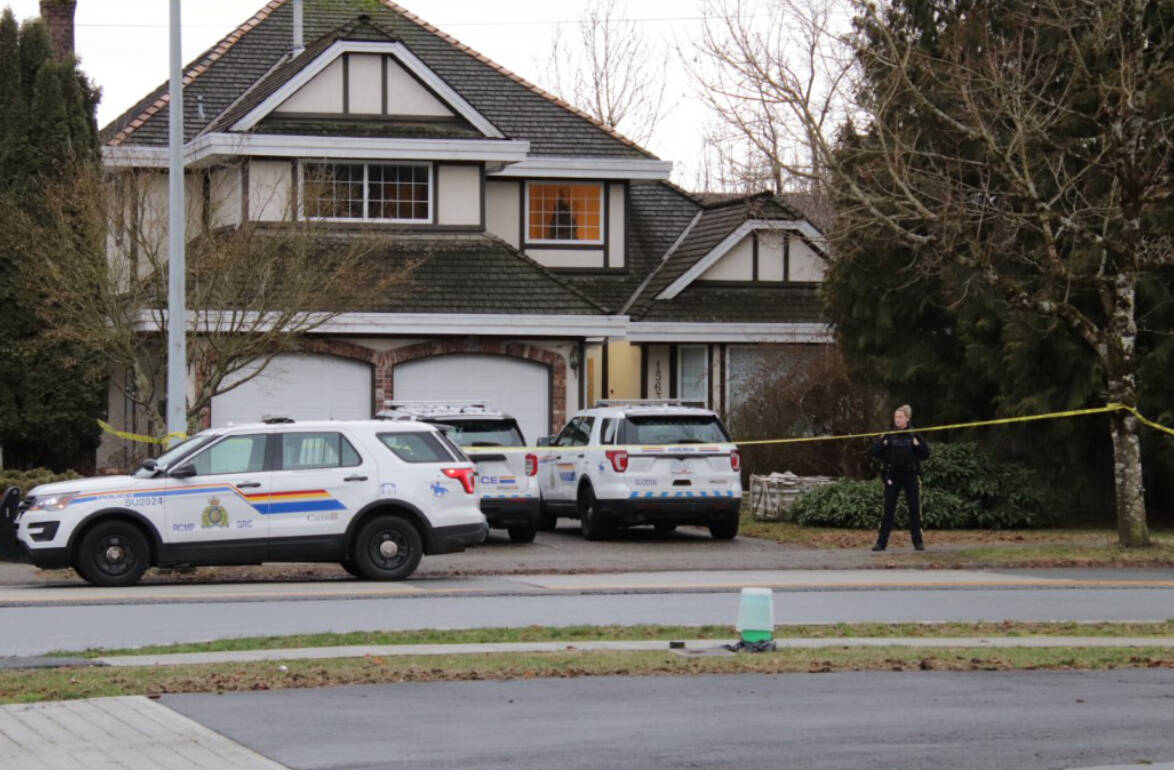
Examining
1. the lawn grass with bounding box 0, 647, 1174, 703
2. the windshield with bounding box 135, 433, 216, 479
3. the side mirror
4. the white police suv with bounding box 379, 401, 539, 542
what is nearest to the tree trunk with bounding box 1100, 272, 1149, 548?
the white police suv with bounding box 379, 401, 539, 542

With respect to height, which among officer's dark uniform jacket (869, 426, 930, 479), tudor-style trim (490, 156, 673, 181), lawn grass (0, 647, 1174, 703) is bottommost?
lawn grass (0, 647, 1174, 703)

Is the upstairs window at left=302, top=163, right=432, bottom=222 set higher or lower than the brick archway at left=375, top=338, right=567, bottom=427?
higher

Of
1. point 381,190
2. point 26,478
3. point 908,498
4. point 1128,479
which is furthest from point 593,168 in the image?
point 1128,479

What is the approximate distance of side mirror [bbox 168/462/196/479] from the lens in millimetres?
18453

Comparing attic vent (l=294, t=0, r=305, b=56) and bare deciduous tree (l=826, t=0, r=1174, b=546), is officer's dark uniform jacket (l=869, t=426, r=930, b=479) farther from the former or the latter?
attic vent (l=294, t=0, r=305, b=56)

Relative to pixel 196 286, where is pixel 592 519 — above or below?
below

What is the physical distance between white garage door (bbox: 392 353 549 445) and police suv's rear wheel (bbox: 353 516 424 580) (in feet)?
42.4

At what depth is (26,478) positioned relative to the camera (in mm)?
24469

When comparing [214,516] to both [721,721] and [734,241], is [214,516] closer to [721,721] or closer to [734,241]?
[721,721]

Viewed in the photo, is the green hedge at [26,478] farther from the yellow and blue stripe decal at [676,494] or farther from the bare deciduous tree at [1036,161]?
the bare deciduous tree at [1036,161]

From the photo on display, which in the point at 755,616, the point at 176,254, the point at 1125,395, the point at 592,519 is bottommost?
the point at 755,616

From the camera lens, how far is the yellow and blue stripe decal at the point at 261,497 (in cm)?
1825

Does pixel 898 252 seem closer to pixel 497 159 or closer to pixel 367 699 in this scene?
pixel 497 159

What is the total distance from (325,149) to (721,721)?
76.6 feet
